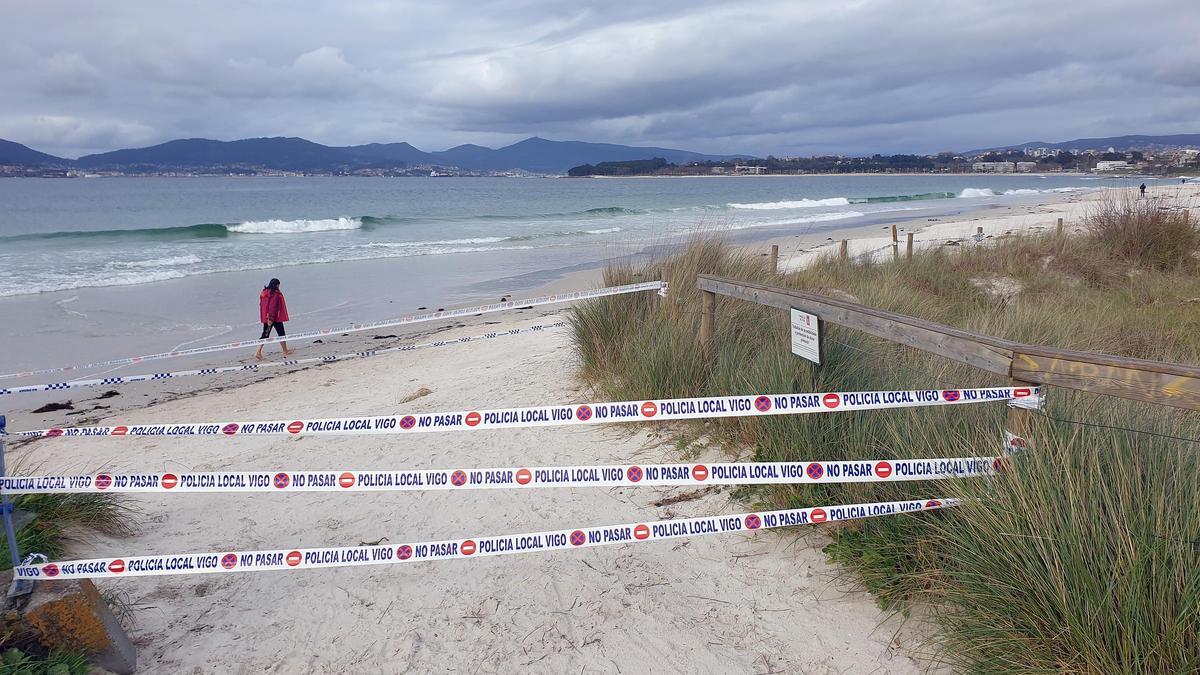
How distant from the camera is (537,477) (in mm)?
3768

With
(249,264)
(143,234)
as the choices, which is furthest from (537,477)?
(143,234)

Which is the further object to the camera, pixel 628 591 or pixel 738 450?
pixel 738 450

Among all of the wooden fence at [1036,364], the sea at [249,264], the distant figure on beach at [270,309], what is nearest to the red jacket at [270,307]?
the distant figure on beach at [270,309]

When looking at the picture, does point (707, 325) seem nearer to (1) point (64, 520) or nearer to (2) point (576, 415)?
(2) point (576, 415)

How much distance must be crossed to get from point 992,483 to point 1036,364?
502 millimetres

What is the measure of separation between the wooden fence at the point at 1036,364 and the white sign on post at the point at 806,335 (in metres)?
0.08

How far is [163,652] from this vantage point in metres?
3.45

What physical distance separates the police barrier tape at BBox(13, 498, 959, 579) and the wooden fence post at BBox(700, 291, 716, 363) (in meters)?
2.17

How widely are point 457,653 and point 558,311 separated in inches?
445

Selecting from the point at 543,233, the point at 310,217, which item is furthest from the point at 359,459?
the point at 310,217

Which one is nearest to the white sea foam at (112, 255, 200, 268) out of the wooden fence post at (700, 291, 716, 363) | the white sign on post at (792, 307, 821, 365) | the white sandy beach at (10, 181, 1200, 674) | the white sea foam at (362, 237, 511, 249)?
the white sea foam at (362, 237, 511, 249)

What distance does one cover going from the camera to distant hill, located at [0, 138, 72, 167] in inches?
6132

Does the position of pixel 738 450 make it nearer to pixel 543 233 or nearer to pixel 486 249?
pixel 486 249

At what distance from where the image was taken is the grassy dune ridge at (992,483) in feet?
8.07
